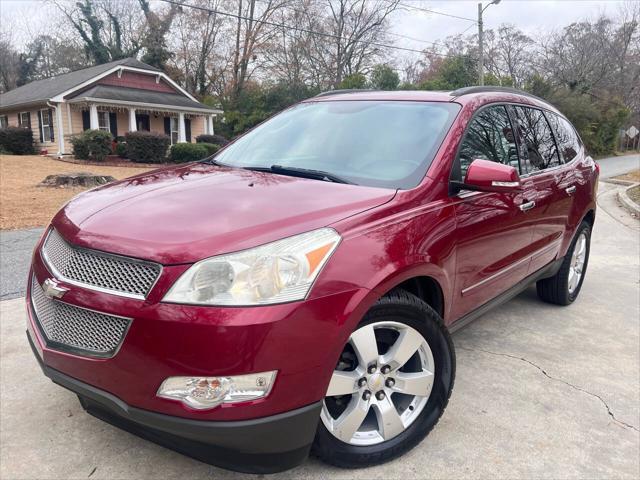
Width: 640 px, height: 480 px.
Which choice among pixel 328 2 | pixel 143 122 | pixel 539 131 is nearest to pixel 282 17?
pixel 328 2

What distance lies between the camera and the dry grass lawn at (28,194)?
8395mm

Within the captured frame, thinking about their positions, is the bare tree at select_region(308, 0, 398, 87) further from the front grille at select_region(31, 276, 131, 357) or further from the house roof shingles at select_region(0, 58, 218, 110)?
the front grille at select_region(31, 276, 131, 357)

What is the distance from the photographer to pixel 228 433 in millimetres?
1878

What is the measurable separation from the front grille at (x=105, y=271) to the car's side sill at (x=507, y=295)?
5.74ft

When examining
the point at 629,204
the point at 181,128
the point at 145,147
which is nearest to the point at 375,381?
the point at 629,204

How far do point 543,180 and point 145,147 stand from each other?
67.6 feet

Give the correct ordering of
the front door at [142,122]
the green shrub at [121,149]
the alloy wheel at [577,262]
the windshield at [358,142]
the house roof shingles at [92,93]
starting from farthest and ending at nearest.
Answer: the front door at [142,122], the house roof shingles at [92,93], the green shrub at [121,149], the alloy wheel at [577,262], the windshield at [358,142]

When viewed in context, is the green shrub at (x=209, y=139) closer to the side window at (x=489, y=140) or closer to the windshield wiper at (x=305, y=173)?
the side window at (x=489, y=140)

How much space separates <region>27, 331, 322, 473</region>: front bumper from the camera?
6.18ft

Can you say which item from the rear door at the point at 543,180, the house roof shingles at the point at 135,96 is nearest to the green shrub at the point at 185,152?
the house roof shingles at the point at 135,96

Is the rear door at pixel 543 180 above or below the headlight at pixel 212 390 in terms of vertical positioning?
above

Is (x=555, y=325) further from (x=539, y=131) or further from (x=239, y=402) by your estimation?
(x=239, y=402)

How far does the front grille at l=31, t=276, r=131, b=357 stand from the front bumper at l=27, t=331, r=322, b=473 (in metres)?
0.15

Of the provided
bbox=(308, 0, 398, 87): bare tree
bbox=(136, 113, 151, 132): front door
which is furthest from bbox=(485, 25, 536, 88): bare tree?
bbox=(136, 113, 151, 132): front door
